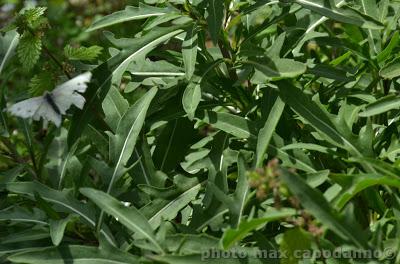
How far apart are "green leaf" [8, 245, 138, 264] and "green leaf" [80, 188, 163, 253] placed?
81 mm

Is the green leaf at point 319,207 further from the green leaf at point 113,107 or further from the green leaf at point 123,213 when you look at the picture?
the green leaf at point 113,107

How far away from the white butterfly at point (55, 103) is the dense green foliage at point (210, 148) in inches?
7.4

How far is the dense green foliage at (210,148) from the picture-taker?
1667mm

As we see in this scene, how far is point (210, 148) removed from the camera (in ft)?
7.03

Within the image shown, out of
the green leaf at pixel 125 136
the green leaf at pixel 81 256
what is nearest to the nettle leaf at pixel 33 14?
the green leaf at pixel 125 136

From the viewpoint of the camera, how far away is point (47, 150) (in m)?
2.24

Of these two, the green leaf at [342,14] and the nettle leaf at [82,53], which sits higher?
the nettle leaf at [82,53]

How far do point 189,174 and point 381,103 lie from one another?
0.65m

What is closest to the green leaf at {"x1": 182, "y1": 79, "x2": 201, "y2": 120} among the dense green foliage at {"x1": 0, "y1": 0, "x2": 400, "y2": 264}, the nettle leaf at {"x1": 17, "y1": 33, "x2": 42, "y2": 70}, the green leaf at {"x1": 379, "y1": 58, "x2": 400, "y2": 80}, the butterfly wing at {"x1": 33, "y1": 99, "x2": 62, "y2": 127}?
the dense green foliage at {"x1": 0, "y1": 0, "x2": 400, "y2": 264}

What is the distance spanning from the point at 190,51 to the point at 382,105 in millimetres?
589

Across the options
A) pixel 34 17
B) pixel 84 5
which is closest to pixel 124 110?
pixel 34 17

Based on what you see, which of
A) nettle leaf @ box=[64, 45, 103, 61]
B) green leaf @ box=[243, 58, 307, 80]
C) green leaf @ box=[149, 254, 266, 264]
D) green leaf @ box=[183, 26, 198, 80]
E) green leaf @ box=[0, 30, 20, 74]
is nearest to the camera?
green leaf @ box=[149, 254, 266, 264]

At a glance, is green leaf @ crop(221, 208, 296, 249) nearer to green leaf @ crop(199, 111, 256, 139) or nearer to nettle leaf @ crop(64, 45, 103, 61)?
green leaf @ crop(199, 111, 256, 139)

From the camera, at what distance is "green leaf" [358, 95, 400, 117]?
194cm
